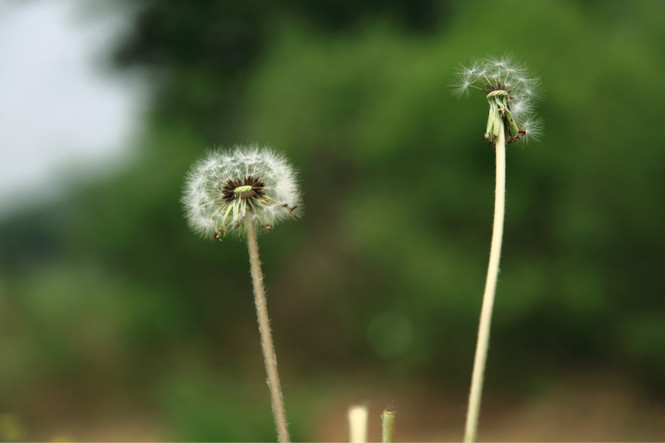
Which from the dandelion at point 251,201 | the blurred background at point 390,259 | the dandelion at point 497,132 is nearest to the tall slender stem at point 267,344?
the dandelion at point 251,201

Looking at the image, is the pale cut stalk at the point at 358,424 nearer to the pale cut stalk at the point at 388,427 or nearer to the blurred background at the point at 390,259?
the pale cut stalk at the point at 388,427

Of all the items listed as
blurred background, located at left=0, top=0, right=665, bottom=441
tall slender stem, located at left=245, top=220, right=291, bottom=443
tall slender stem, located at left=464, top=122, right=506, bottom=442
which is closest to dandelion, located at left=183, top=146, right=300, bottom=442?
tall slender stem, located at left=245, top=220, right=291, bottom=443

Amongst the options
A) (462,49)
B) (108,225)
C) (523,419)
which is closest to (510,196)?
(462,49)

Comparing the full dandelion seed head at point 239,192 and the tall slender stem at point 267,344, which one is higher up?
the full dandelion seed head at point 239,192

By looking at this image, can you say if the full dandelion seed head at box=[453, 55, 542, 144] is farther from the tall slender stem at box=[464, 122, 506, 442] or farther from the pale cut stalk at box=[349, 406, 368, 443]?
the pale cut stalk at box=[349, 406, 368, 443]

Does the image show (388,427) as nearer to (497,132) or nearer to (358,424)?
(358,424)

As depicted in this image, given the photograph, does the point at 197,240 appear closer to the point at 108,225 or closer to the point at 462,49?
the point at 108,225
